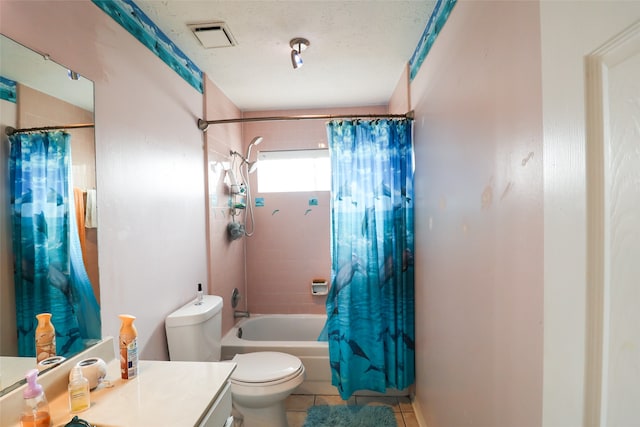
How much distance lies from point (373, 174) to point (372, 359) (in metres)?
1.31

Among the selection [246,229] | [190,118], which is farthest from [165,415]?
[246,229]

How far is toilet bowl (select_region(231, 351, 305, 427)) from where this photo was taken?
1.77 m

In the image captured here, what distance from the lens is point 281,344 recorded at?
238 centimetres

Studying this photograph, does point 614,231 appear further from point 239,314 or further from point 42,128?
point 239,314

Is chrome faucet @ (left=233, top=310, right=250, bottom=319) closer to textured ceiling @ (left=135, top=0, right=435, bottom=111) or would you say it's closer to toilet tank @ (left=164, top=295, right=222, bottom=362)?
toilet tank @ (left=164, top=295, right=222, bottom=362)

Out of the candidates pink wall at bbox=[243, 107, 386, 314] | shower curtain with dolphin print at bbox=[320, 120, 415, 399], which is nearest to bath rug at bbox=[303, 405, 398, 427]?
shower curtain with dolphin print at bbox=[320, 120, 415, 399]

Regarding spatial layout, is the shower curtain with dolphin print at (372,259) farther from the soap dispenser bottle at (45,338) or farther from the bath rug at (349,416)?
the soap dispenser bottle at (45,338)

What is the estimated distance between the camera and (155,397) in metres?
1.00

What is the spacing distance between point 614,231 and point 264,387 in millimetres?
1818

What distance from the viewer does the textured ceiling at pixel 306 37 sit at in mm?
1539

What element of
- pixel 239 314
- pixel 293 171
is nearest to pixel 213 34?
pixel 293 171


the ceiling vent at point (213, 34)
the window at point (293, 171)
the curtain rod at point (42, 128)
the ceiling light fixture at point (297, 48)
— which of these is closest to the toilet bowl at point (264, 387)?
the curtain rod at point (42, 128)

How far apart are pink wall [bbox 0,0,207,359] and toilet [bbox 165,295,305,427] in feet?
0.32

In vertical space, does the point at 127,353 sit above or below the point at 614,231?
below
